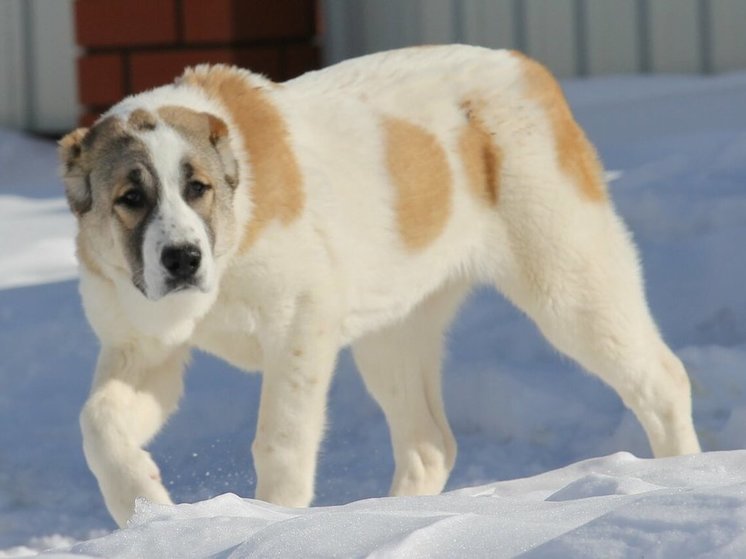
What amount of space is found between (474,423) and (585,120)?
2.72m

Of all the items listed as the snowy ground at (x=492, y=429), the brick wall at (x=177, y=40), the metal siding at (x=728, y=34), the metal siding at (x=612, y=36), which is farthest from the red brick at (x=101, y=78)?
the metal siding at (x=728, y=34)

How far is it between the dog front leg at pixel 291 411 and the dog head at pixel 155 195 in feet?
0.95

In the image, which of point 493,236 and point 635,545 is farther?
point 493,236

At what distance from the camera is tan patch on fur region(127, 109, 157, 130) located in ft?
11.8

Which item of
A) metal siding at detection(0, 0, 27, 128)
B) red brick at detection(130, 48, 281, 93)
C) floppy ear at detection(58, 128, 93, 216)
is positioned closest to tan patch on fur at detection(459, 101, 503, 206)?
floppy ear at detection(58, 128, 93, 216)

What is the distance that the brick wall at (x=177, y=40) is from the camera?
310 inches

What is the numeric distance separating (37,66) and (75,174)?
5.69 meters

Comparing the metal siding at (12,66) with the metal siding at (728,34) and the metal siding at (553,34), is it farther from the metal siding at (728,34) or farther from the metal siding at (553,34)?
the metal siding at (728,34)

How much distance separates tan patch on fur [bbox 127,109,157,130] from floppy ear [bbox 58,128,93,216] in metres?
0.14

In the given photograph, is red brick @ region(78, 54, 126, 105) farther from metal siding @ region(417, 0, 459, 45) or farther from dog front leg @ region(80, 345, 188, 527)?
dog front leg @ region(80, 345, 188, 527)

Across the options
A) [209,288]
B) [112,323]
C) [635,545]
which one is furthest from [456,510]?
[112,323]

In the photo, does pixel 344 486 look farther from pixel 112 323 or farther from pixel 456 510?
pixel 456 510

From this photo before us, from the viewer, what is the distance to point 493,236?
4.10 m

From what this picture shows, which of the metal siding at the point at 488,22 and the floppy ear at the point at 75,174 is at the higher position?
the floppy ear at the point at 75,174
